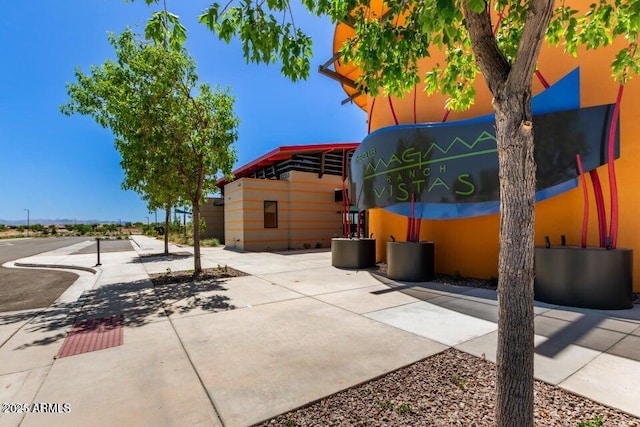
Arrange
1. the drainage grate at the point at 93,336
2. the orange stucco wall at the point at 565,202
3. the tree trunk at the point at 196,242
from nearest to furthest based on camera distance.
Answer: the drainage grate at the point at 93,336, the orange stucco wall at the point at 565,202, the tree trunk at the point at 196,242

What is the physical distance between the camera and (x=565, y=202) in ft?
23.4

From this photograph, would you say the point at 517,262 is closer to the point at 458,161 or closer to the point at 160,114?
the point at 458,161

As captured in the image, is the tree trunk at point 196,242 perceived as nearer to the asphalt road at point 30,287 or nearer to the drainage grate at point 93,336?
the asphalt road at point 30,287

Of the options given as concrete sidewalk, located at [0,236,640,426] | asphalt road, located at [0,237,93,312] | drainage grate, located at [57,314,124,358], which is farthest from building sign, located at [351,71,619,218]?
asphalt road, located at [0,237,93,312]

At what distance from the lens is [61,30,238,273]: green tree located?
822 centimetres

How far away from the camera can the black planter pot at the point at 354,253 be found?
37.0ft

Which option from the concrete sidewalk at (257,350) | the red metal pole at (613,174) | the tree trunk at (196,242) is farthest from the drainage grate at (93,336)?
the red metal pole at (613,174)

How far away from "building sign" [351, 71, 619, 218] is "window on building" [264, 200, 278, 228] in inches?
381

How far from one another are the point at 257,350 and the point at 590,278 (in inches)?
245

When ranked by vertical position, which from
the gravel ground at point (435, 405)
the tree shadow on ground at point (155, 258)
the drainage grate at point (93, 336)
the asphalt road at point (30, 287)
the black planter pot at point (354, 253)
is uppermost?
the black planter pot at point (354, 253)

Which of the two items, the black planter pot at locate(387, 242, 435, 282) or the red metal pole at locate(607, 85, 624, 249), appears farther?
the black planter pot at locate(387, 242, 435, 282)

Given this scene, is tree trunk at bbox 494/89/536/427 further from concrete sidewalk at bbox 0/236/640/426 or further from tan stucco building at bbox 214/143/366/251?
tan stucco building at bbox 214/143/366/251

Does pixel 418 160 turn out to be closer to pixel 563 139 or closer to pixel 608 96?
pixel 563 139

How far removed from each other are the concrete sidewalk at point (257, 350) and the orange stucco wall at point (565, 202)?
186cm
